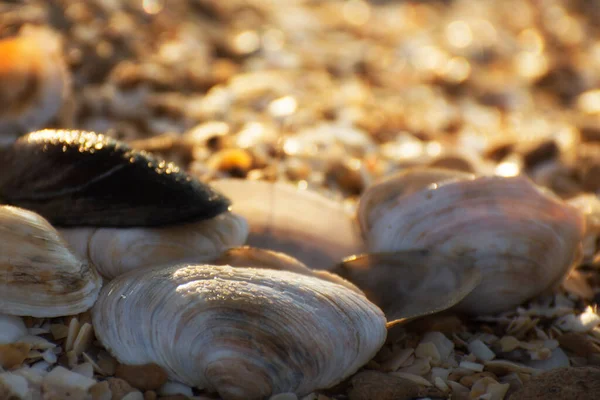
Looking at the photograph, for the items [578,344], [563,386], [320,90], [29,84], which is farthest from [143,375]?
[320,90]

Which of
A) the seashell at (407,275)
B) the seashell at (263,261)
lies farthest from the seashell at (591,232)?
the seashell at (263,261)

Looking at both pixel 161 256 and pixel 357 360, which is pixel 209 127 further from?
pixel 357 360

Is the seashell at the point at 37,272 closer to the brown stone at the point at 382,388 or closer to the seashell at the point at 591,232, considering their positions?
the brown stone at the point at 382,388

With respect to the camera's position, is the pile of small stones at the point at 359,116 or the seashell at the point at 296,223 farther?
the seashell at the point at 296,223

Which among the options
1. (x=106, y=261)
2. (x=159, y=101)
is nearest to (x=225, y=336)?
(x=106, y=261)

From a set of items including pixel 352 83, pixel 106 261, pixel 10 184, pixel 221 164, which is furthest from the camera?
pixel 352 83

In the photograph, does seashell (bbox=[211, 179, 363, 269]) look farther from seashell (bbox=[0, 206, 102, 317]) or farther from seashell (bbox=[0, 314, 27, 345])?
seashell (bbox=[0, 314, 27, 345])

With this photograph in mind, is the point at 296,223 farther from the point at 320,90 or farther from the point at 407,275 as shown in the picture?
the point at 320,90
